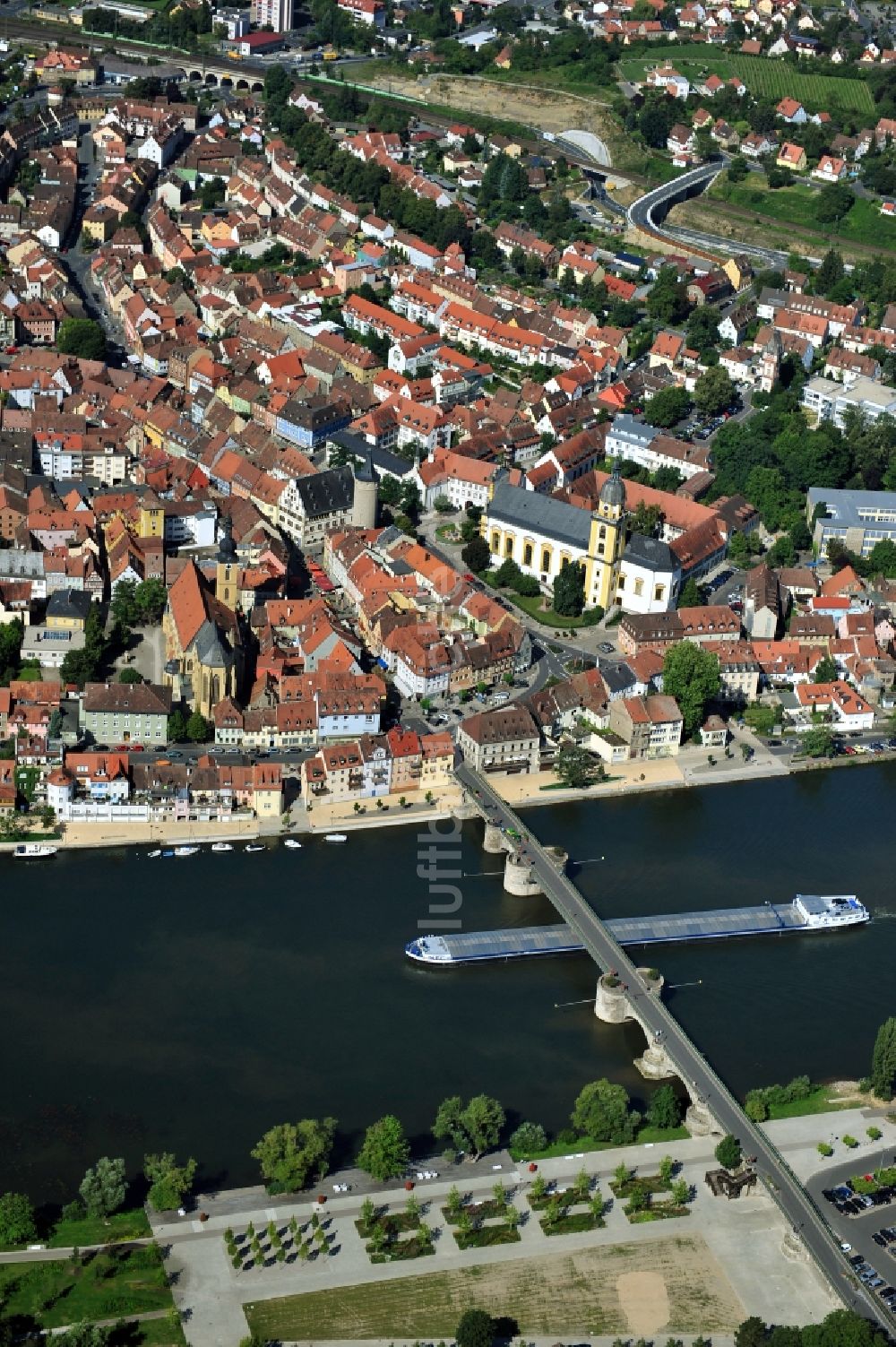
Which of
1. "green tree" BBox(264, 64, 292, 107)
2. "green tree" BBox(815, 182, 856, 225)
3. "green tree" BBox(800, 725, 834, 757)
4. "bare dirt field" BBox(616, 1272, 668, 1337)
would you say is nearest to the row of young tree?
"bare dirt field" BBox(616, 1272, 668, 1337)

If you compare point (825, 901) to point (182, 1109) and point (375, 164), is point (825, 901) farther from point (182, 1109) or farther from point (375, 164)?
point (375, 164)

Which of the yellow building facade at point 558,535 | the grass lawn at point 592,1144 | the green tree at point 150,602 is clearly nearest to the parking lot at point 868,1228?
the grass lawn at point 592,1144

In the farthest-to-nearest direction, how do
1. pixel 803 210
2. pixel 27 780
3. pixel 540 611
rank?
pixel 803 210 < pixel 540 611 < pixel 27 780

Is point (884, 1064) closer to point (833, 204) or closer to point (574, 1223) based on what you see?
point (574, 1223)

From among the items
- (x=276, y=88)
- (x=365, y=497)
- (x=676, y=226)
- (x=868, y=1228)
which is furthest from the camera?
(x=276, y=88)

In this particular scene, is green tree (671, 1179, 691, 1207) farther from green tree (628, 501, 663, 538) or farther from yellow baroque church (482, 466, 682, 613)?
green tree (628, 501, 663, 538)

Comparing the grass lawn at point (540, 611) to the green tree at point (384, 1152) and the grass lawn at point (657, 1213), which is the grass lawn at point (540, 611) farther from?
the grass lawn at point (657, 1213)

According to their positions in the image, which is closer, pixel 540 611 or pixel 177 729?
pixel 177 729

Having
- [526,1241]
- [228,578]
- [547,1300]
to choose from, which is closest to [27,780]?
[228,578]
